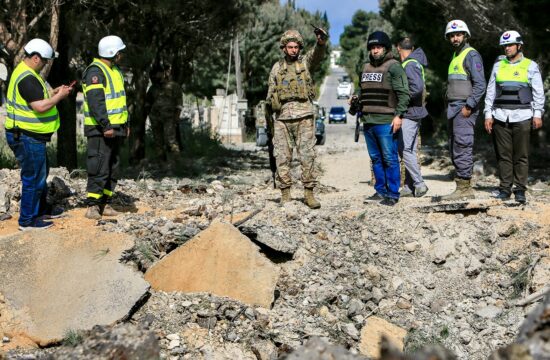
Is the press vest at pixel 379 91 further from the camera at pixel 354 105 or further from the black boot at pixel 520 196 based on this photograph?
the black boot at pixel 520 196

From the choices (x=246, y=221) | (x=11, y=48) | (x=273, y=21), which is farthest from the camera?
(x=273, y=21)

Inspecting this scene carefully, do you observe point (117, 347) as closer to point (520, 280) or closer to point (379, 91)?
point (520, 280)

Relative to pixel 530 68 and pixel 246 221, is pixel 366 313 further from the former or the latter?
pixel 530 68

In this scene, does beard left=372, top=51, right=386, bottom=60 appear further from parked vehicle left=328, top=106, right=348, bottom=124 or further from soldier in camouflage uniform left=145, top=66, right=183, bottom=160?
parked vehicle left=328, top=106, right=348, bottom=124

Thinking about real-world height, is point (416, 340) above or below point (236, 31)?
below

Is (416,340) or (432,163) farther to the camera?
(432,163)

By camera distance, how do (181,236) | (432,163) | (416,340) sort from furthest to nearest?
(432,163) < (181,236) < (416,340)

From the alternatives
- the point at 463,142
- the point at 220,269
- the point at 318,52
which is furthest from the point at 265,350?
the point at 463,142

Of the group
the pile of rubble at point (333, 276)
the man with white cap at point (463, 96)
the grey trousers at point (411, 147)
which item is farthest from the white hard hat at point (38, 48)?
the man with white cap at point (463, 96)

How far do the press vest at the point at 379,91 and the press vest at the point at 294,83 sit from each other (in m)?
0.61

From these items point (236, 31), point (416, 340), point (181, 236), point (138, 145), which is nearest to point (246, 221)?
point (181, 236)

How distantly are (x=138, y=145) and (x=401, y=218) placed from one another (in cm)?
892

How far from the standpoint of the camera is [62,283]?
533 cm

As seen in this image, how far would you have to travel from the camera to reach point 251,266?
5594 millimetres
